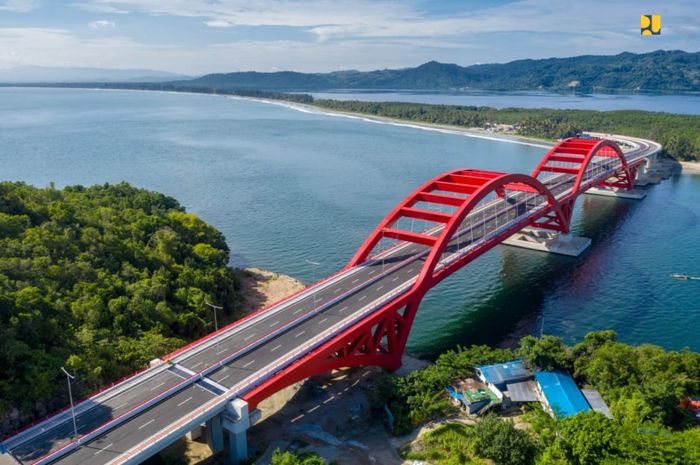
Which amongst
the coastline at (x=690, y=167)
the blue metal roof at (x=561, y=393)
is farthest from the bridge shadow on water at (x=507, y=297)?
the coastline at (x=690, y=167)

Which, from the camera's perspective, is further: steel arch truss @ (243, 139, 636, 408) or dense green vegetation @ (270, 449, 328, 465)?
steel arch truss @ (243, 139, 636, 408)

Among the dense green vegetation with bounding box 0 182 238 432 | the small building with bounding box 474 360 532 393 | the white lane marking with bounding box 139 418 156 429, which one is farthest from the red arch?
the dense green vegetation with bounding box 0 182 238 432

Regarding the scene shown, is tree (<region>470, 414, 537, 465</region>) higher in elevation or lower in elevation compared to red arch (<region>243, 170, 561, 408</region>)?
lower

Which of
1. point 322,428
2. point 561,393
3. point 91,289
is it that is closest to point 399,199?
point 91,289

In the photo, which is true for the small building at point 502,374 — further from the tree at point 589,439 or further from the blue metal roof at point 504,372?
the tree at point 589,439

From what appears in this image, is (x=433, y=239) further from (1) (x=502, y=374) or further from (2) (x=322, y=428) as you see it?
(2) (x=322, y=428)

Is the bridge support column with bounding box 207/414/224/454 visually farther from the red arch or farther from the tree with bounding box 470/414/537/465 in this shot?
the tree with bounding box 470/414/537/465

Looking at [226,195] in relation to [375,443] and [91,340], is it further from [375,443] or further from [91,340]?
[375,443]

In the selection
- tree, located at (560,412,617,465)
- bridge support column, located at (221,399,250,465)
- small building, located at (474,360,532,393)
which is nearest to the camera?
tree, located at (560,412,617,465)

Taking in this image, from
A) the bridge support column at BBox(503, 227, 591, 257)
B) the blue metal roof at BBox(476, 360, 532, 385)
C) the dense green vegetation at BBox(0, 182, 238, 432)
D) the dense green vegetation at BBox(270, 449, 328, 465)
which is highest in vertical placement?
the dense green vegetation at BBox(0, 182, 238, 432)
